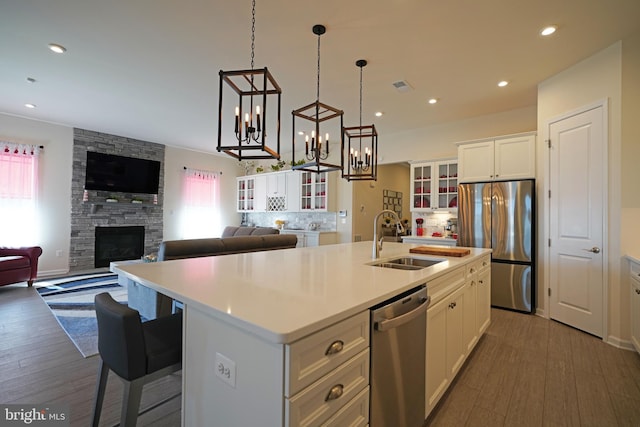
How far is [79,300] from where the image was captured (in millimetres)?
4012

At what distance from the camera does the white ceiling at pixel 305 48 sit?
7.91ft

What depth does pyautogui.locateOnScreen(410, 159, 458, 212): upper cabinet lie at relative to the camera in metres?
4.90

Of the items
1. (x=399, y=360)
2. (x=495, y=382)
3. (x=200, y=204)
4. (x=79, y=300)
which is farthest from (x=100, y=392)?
(x=200, y=204)

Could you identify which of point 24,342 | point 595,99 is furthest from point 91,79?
point 595,99

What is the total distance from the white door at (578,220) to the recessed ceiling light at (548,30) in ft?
3.33

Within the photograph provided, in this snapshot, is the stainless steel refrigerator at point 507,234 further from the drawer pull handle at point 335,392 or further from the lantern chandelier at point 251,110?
the drawer pull handle at point 335,392

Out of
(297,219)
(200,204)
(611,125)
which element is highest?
(611,125)

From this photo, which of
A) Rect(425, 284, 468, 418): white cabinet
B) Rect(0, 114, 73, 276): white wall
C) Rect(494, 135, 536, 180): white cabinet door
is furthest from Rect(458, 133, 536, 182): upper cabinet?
Rect(0, 114, 73, 276): white wall

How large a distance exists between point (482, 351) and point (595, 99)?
2892mm

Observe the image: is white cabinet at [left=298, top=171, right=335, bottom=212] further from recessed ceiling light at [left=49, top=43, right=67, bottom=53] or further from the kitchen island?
the kitchen island

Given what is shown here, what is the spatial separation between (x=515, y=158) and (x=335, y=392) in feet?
13.8

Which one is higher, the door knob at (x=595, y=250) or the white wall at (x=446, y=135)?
the white wall at (x=446, y=135)

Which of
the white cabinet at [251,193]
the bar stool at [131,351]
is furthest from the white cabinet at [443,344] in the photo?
the white cabinet at [251,193]

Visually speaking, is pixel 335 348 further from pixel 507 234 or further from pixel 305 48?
pixel 507 234
